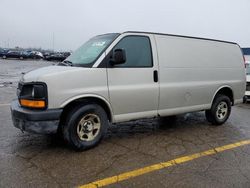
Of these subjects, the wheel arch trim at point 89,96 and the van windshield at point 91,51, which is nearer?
the wheel arch trim at point 89,96

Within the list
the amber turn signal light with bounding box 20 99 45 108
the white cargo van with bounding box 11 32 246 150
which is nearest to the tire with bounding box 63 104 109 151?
the white cargo van with bounding box 11 32 246 150

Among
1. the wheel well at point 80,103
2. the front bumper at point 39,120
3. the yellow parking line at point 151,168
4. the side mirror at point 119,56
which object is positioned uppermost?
the side mirror at point 119,56

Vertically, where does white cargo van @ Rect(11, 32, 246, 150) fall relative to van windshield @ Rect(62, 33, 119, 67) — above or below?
below

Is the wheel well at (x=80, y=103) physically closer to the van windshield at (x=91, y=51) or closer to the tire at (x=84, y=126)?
the tire at (x=84, y=126)

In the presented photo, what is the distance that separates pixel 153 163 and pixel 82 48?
2.72 m

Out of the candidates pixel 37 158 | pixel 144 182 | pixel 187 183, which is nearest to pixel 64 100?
pixel 37 158

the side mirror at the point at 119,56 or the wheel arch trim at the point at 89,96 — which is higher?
the side mirror at the point at 119,56

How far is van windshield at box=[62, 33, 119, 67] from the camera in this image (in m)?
4.36

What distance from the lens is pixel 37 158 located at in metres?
3.93

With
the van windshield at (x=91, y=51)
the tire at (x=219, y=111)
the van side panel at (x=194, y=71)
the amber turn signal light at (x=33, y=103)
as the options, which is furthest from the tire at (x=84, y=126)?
the tire at (x=219, y=111)

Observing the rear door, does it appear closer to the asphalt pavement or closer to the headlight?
the asphalt pavement

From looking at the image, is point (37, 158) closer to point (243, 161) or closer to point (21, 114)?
point (21, 114)

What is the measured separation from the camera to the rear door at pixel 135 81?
4.43m

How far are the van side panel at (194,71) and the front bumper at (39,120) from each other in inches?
84.3
